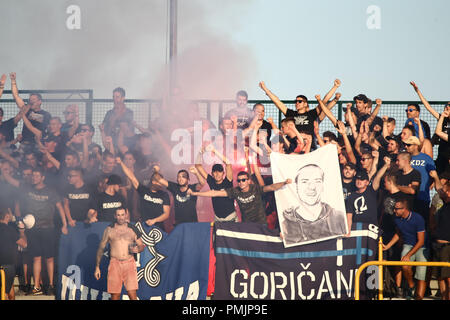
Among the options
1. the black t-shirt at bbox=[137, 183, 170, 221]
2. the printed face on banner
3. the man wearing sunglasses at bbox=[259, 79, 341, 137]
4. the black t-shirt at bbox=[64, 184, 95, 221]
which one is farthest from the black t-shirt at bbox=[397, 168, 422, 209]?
the black t-shirt at bbox=[64, 184, 95, 221]

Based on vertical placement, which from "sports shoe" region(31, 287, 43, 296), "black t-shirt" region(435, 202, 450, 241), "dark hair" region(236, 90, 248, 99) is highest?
"dark hair" region(236, 90, 248, 99)

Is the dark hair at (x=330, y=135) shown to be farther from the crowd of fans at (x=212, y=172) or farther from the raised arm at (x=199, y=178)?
the raised arm at (x=199, y=178)

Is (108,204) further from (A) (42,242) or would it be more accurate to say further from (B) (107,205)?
(A) (42,242)

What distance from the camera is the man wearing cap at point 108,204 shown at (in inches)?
358

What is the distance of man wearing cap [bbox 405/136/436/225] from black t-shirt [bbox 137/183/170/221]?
3268 mm

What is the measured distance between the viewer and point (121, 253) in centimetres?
865

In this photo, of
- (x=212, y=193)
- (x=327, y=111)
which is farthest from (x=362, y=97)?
(x=212, y=193)

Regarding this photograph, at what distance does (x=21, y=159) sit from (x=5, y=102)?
1.54 m

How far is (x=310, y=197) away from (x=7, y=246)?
12.5 feet

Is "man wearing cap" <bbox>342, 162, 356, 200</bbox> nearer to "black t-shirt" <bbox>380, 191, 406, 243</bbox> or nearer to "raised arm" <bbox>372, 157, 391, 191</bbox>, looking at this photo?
"raised arm" <bbox>372, 157, 391, 191</bbox>

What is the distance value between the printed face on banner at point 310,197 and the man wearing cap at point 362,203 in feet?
0.63

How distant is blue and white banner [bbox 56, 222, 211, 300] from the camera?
867cm
